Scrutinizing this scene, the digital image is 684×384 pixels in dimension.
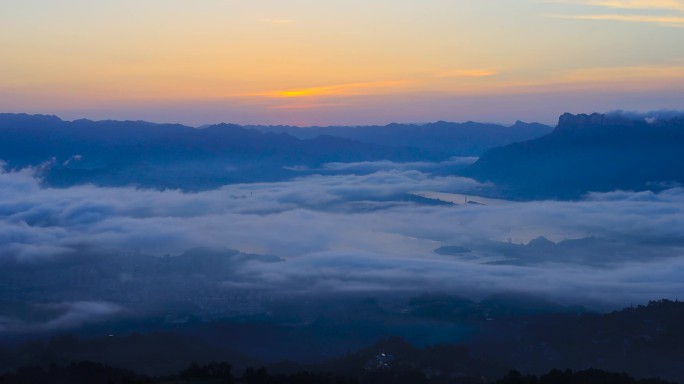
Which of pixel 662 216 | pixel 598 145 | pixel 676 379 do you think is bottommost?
pixel 676 379

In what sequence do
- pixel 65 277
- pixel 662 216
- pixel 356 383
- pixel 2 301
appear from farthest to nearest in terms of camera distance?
pixel 662 216, pixel 65 277, pixel 2 301, pixel 356 383

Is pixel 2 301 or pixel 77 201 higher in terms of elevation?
pixel 77 201

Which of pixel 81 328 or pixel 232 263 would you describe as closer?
pixel 81 328

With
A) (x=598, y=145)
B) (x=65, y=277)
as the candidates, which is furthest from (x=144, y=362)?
(x=598, y=145)

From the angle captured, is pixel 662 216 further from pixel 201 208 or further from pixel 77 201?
pixel 77 201

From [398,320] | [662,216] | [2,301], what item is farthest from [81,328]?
[662,216]

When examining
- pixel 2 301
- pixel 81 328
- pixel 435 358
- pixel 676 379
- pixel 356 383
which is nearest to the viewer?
pixel 356 383

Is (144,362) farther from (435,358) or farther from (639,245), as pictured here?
(639,245)
